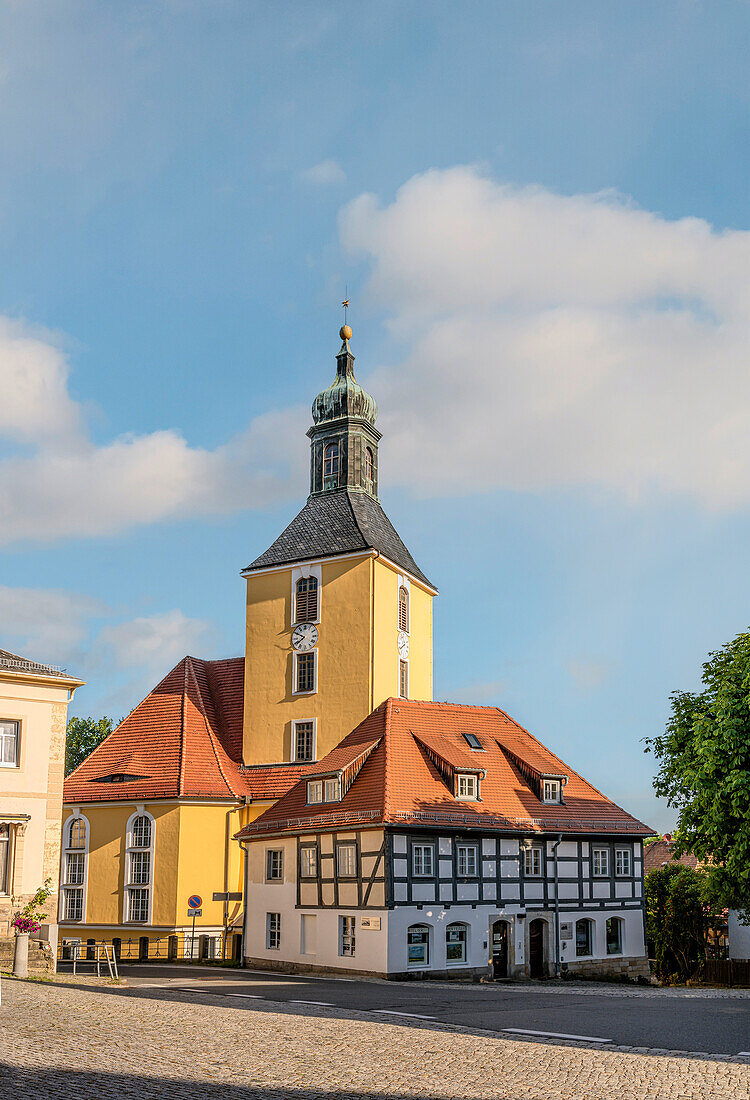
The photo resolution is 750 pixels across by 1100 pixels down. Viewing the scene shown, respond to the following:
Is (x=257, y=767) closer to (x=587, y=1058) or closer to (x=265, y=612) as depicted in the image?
(x=265, y=612)

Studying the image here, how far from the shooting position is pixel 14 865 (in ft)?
95.7

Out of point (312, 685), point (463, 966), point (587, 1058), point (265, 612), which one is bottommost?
point (463, 966)

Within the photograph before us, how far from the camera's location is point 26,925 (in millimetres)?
26078

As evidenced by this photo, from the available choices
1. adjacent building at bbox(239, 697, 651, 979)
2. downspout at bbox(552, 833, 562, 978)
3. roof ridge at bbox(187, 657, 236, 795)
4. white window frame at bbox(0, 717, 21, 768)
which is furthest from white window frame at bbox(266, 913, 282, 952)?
white window frame at bbox(0, 717, 21, 768)

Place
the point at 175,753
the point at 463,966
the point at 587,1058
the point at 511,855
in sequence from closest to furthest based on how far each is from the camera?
the point at 587,1058, the point at 463,966, the point at 511,855, the point at 175,753

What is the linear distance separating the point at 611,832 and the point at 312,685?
47.6 feet

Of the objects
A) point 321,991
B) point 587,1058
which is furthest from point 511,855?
point 587,1058

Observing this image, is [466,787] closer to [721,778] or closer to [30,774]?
[721,778]

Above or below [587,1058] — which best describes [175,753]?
above

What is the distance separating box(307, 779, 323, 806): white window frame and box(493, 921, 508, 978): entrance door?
Result: 697 centimetres

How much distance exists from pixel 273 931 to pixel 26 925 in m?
12.5

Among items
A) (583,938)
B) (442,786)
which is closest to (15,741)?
(442,786)

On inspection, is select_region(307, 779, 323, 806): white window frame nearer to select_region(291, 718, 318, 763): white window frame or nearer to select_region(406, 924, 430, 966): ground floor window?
select_region(406, 924, 430, 966): ground floor window

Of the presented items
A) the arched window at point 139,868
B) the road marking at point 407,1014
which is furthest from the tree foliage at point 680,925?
the road marking at point 407,1014
